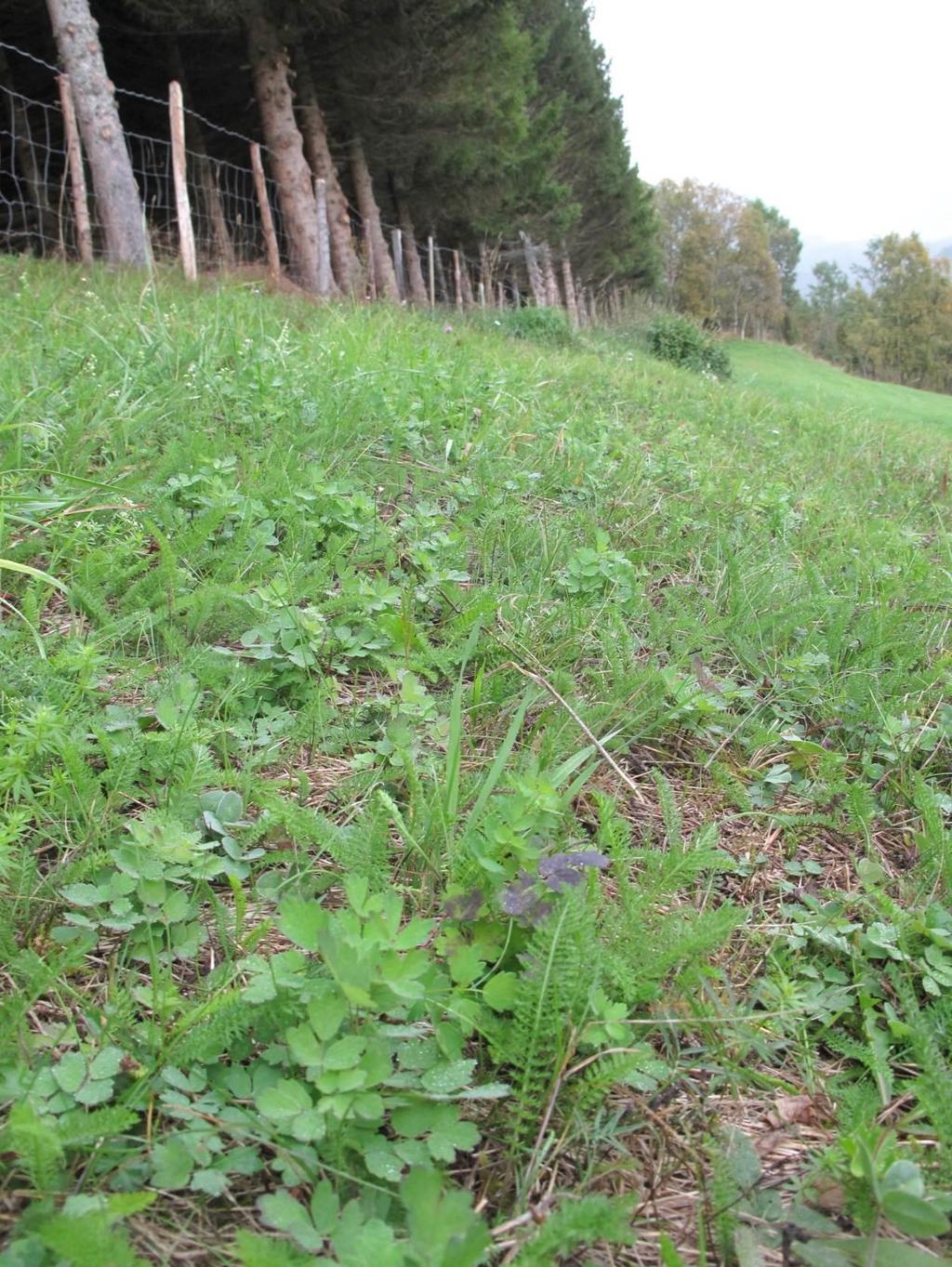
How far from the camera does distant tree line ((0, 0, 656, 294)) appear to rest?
381 inches

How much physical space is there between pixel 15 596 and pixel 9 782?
2.46ft

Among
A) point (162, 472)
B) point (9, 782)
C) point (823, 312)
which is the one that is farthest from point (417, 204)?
point (823, 312)

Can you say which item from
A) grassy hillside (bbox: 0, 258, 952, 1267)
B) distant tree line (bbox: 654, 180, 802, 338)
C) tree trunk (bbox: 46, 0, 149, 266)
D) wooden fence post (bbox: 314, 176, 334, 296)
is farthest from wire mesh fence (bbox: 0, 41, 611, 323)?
distant tree line (bbox: 654, 180, 802, 338)

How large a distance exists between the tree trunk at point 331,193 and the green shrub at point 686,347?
5417mm

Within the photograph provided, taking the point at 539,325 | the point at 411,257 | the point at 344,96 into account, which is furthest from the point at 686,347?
the point at 344,96

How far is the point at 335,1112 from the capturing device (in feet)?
2.91

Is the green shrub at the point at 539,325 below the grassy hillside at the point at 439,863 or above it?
above

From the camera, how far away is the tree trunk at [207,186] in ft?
33.5

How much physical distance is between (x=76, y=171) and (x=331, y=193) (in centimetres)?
502

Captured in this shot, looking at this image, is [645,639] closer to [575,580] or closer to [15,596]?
[575,580]

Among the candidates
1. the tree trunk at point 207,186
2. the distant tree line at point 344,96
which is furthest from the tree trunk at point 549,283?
the tree trunk at point 207,186

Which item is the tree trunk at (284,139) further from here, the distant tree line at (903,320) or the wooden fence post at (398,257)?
the distant tree line at (903,320)

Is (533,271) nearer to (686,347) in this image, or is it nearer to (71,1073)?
(686,347)

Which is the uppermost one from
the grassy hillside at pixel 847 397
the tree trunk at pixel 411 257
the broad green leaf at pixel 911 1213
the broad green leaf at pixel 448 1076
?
the tree trunk at pixel 411 257
